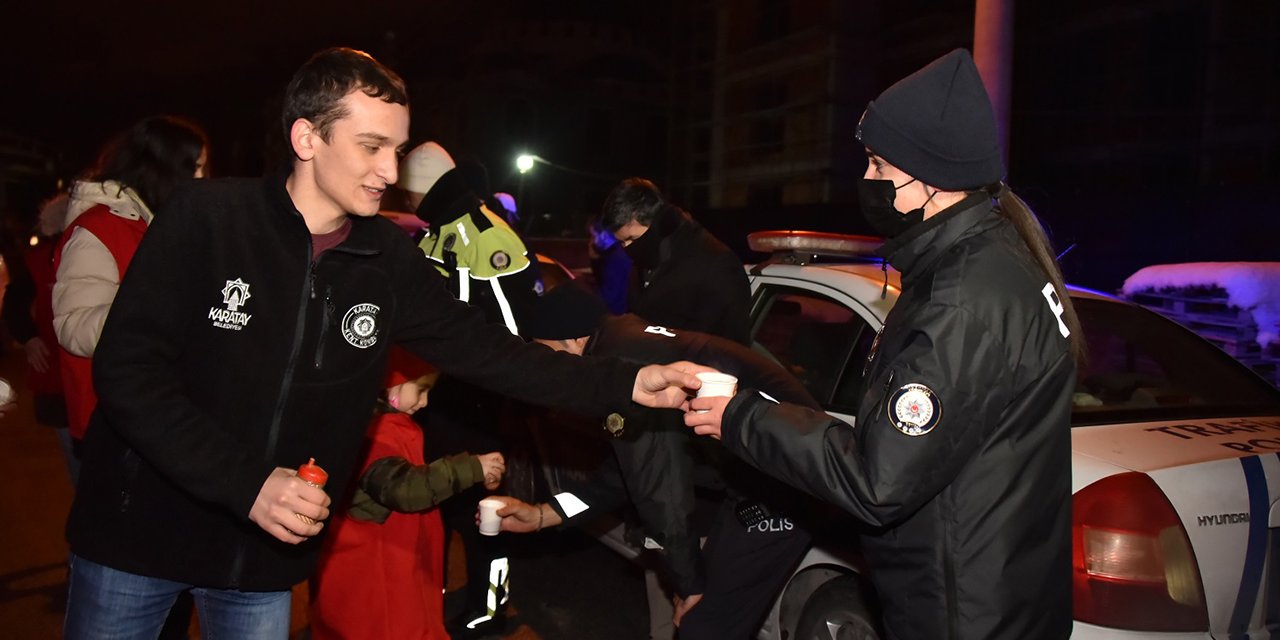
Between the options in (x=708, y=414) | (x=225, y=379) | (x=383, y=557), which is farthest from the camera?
(x=383, y=557)

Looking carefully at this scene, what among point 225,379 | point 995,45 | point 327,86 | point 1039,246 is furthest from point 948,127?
point 995,45

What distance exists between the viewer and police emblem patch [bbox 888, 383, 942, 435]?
197 cm

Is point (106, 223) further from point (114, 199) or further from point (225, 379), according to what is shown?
point (225, 379)

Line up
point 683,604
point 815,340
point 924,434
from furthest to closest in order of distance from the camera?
point 815,340 < point 683,604 < point 924,434

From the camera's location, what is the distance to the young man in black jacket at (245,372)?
2029 millimetres

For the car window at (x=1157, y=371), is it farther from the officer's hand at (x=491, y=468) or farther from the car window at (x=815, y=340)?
the officer's hand at (x=491, y=468)

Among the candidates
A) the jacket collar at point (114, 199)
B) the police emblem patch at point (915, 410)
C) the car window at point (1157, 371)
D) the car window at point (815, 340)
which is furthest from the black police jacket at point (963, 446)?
the jacket collar at point (114, 199)

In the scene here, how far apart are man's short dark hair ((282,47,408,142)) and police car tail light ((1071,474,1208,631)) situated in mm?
2344

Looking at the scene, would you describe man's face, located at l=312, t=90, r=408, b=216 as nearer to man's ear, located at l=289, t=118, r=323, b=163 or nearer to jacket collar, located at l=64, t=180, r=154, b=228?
man's ear, located at l=289, t=118, r=323, b=163

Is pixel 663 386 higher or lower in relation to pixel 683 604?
higher

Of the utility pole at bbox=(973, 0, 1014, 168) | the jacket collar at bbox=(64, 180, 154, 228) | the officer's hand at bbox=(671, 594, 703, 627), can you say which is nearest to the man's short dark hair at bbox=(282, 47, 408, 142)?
the jacket collar at bbox=(64, 180, 154, 228)

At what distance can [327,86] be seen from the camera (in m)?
2.25

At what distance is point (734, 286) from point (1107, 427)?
181 centimetres

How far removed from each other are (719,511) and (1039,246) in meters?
1.64
